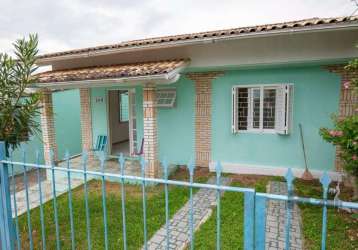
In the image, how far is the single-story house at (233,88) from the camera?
5.86m

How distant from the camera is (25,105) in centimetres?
331

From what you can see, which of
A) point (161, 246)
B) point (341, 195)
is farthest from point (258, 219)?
point (341, 195)

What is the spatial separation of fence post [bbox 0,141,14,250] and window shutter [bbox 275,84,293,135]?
6335mm

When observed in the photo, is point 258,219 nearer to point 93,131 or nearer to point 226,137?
point 226,137

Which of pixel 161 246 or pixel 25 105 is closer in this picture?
pixel 25 105

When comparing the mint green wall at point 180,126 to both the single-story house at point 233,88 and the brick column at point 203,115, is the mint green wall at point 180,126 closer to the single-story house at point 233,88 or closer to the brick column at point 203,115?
the single-story house at point 233,88

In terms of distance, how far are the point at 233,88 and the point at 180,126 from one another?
2134mm

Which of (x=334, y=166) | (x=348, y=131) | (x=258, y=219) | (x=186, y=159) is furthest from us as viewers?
(x=186, y=159)

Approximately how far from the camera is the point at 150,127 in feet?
20.8

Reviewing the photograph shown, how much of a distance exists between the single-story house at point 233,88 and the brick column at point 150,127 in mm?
26

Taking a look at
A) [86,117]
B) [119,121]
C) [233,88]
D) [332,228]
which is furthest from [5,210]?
[119,121]

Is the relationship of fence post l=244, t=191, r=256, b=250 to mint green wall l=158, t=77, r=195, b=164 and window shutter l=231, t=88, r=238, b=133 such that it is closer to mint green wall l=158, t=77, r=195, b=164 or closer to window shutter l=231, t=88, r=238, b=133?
window shutter l=231, t=88, r=238, b=133

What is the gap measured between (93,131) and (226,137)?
5.11 meters

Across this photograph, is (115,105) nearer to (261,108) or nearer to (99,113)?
(99,113)
